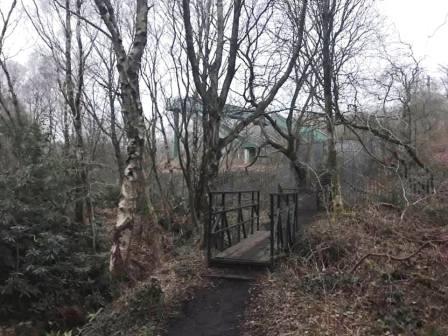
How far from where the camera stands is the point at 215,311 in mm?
5582

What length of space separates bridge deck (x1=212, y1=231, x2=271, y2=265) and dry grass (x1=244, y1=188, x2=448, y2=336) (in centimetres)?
49

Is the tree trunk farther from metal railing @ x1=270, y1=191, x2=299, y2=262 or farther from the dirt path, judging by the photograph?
the dirt path

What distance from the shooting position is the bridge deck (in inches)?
279

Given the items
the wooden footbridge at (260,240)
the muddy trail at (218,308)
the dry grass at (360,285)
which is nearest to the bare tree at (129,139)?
the wooden footbridge at (260,240)

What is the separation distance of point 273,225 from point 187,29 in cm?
445

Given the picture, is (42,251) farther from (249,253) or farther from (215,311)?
(215,311)

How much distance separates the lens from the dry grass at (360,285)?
4.82 m

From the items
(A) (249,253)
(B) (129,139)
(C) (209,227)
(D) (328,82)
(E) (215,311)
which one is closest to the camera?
(E) (215,311)

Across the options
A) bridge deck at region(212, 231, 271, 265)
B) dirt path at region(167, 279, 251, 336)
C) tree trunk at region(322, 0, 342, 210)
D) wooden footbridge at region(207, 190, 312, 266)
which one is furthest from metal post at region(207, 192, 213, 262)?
tree trunk at region(322, 0, 342, 210)

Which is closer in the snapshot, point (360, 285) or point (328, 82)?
point (360, 285)

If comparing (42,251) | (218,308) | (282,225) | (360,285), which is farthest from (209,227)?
(42,251)

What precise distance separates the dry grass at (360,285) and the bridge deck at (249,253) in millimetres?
493

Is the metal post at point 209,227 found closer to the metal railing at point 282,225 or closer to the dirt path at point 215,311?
the dirt path at point 215,311

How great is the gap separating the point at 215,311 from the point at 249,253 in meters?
2.23
